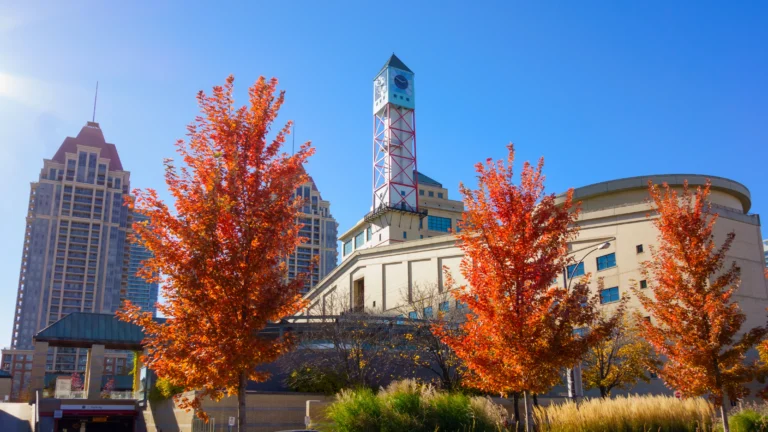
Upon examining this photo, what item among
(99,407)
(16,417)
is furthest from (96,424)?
(99,407)

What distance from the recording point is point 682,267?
20.4 meters

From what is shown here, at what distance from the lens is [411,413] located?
52.0 ft

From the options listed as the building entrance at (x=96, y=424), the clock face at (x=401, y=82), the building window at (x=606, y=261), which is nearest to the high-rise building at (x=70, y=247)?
the clock face at (x=401, y=82)

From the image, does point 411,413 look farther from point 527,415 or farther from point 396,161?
point 396,161

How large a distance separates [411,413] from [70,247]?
14379cm

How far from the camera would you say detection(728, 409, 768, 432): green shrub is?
63.9 ft

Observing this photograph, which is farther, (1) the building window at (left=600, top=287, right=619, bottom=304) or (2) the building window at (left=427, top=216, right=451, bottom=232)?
(2) the building window at (left=427, top=216, right=451, bottom=232)

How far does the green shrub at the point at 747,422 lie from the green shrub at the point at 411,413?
826cm

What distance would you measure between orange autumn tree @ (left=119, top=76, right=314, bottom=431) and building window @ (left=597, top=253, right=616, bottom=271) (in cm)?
4353

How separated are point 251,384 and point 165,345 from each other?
62.8 ft

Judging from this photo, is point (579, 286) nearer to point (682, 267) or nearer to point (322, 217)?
point (682, 267)

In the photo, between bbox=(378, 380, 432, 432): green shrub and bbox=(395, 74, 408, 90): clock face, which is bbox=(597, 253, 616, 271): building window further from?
bbox=(395, 74, 408, 90): clock face

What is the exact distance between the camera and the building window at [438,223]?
3755 inches

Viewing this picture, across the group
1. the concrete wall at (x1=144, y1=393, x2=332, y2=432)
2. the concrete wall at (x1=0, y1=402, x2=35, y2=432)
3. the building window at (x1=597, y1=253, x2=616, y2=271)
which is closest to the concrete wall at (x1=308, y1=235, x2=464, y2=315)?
the building window at (x1=597, y1=253, x2=616, y2=271)
